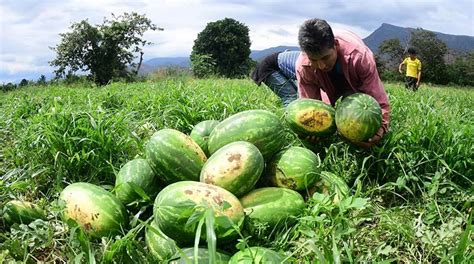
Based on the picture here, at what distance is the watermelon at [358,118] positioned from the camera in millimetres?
2986

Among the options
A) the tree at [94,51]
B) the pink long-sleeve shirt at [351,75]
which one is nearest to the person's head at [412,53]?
the pink long-sleeve shirt at [351,75]

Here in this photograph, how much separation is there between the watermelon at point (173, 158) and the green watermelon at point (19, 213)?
0.70 metres

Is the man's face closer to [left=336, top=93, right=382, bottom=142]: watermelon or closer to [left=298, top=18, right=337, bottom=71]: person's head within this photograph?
[left=298, top=18, right=337, bottom=71]: person's head

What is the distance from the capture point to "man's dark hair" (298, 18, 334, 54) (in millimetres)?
3307

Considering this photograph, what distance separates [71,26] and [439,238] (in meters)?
40.6

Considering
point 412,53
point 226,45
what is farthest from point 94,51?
point 412,53

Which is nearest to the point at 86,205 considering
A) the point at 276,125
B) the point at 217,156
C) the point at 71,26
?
the point at 217,156

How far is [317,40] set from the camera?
3.31 metres

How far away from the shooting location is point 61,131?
339 centimetres

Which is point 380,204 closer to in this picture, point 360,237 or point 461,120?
point 360,237

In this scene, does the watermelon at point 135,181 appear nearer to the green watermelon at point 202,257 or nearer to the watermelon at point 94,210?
the watermelon at point 94,210

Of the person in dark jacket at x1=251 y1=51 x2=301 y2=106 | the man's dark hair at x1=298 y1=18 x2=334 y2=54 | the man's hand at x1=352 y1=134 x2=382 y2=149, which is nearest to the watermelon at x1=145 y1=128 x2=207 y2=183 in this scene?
the man's hand at x1=352 y1=134 x2=382 y2=149

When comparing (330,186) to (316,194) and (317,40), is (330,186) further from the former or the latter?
(317,40)

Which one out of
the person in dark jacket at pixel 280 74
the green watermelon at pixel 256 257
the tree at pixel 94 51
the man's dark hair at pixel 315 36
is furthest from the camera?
the tree at pixel 94 51
